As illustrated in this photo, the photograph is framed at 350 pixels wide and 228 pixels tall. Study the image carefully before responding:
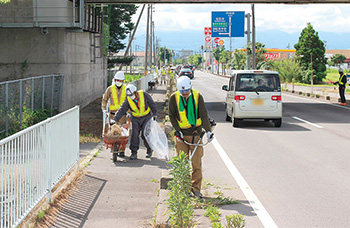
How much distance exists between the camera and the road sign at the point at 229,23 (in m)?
44.6

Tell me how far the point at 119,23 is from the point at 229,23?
412 inches

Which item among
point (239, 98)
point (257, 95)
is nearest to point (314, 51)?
point (257, 95)

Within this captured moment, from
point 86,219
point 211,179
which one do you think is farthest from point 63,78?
point 86,219

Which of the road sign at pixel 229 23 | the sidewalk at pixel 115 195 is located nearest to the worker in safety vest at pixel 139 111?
the sidewalk at pixel 115 195

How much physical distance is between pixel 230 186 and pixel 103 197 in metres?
2.11

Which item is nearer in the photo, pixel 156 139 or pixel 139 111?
pixel 156 139

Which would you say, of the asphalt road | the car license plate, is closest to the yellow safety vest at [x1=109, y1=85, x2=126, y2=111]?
the asphalt road

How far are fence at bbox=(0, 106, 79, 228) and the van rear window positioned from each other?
9.01 metres

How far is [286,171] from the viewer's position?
31.8ft

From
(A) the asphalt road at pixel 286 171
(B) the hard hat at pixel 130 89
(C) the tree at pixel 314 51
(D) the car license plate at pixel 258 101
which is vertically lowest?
(A) the asphalt road at pixel 286 171

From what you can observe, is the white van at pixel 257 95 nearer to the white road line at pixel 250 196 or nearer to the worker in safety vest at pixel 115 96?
the white road line at pixel 250 196

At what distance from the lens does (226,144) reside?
1323cm

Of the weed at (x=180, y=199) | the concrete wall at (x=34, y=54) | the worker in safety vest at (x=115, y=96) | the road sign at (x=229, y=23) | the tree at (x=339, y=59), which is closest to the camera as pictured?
the weed at (x=180, y=199)

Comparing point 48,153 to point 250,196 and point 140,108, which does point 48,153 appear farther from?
point 140,108
